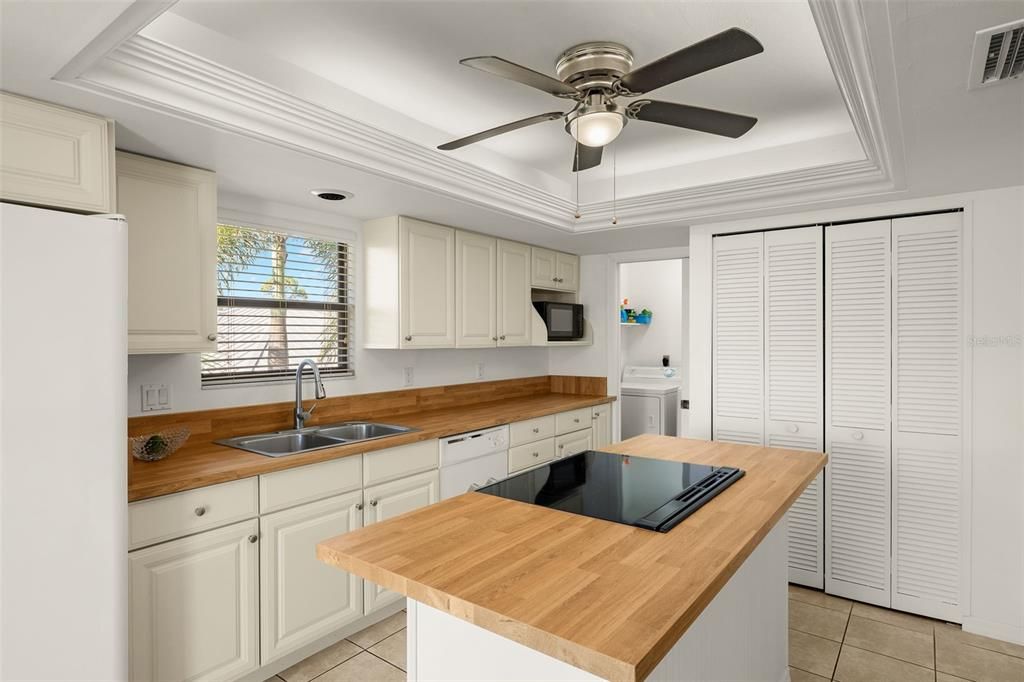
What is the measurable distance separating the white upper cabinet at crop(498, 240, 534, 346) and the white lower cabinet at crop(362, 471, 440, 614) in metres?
1.27

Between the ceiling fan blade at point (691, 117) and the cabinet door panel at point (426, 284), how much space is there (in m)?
1.69

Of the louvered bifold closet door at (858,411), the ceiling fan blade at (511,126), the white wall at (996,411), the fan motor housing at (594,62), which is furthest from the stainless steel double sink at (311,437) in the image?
the white wall at (996,411)

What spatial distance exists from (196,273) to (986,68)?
2745 mm

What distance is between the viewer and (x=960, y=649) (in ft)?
8.76

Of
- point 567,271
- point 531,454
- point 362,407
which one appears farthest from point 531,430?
point 567,271

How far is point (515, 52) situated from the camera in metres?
2.11

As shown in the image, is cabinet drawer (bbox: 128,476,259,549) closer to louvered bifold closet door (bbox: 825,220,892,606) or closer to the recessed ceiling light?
the recessed ceiling light

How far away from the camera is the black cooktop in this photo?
1649mm

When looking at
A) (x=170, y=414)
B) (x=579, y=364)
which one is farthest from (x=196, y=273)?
(x=579, y=364)

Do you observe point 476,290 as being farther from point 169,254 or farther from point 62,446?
point 62,446

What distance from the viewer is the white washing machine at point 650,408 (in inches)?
218

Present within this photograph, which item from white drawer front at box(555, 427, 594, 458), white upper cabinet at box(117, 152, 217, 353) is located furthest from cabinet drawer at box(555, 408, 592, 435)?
white upper cabinet at box(117, 152, 217, 353)

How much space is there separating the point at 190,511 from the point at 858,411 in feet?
10.7

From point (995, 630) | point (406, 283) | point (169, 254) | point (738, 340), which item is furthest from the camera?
point (738, 340)
